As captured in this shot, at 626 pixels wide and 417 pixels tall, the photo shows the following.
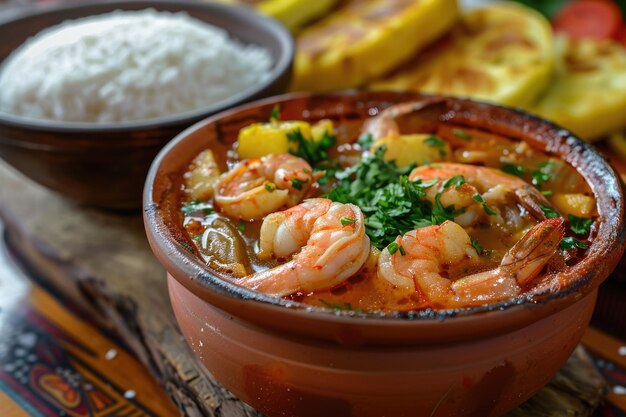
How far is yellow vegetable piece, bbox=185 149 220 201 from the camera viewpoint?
157 cm

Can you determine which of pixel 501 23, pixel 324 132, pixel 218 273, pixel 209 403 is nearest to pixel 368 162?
pixel 324 132

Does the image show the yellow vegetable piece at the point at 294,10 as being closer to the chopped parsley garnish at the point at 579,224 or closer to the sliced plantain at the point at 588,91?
the sliced plantain at the point at 588,91

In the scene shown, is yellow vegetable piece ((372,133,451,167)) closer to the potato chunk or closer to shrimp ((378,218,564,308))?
the potato chunk

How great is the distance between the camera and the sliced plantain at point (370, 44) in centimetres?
262

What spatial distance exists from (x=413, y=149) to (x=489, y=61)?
1.11m

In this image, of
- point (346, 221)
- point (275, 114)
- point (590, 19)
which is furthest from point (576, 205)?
point (590, 19)

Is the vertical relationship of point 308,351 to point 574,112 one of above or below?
above

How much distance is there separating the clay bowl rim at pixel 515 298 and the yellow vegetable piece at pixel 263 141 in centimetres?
14

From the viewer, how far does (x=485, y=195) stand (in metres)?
1.46

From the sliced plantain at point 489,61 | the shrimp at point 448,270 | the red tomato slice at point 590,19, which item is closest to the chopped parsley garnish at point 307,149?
the shrimp at point 448,270

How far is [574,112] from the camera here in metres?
2.41

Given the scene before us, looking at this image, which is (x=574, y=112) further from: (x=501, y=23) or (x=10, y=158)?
(x=10, y=158)

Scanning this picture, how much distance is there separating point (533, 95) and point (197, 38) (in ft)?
3.90

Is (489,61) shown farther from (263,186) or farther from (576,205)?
(263,186)
